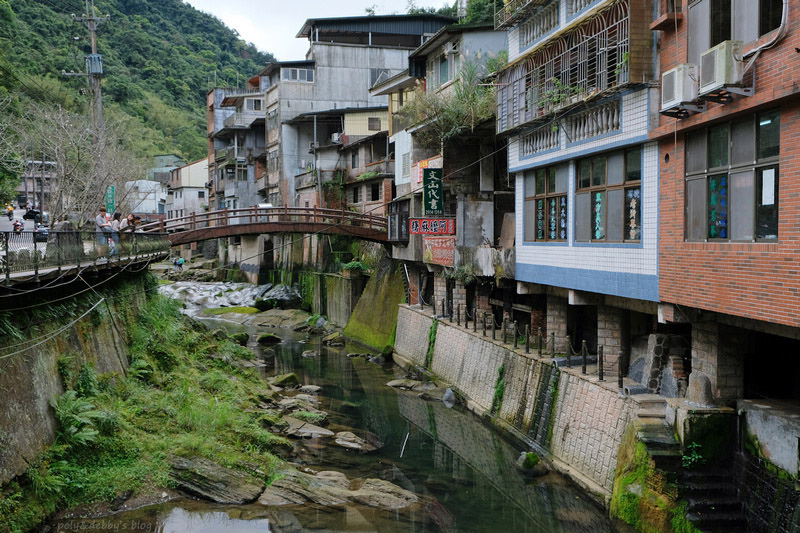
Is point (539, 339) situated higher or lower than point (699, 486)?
higher

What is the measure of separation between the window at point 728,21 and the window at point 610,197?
8.70 feet

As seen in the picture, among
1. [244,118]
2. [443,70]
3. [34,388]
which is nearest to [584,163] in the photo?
[34,388]

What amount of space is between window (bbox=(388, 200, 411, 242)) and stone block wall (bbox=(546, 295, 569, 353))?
13.0 metres

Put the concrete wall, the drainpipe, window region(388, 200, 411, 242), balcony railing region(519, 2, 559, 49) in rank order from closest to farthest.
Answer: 1. the drainpipe
2. the concrete wall
3. balcony railing region(519, 2, 559, 49)
4. window region(388, 200, 411, 242)

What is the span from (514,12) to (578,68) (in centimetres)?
394

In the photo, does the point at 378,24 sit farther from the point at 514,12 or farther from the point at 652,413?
the point at 652,413

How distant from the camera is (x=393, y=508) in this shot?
48.0ft

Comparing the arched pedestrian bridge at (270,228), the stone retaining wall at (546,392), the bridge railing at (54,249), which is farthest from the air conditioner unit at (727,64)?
the arched pedestrian bridge at (270,228)

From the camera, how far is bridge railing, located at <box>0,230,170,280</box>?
37.3 ft

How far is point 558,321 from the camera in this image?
1967 cm

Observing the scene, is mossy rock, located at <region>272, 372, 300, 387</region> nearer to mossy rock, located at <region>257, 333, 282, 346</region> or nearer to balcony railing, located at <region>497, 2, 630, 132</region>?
mossy rock, located at <region>257, 333, 282, 346</region>

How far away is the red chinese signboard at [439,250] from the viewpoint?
86.0 feet

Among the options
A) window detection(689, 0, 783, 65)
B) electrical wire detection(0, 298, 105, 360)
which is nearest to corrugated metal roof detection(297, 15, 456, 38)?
electrical wire detection(0, 298, 105, 360)

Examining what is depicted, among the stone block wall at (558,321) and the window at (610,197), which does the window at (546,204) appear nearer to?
the window at (610,197)
